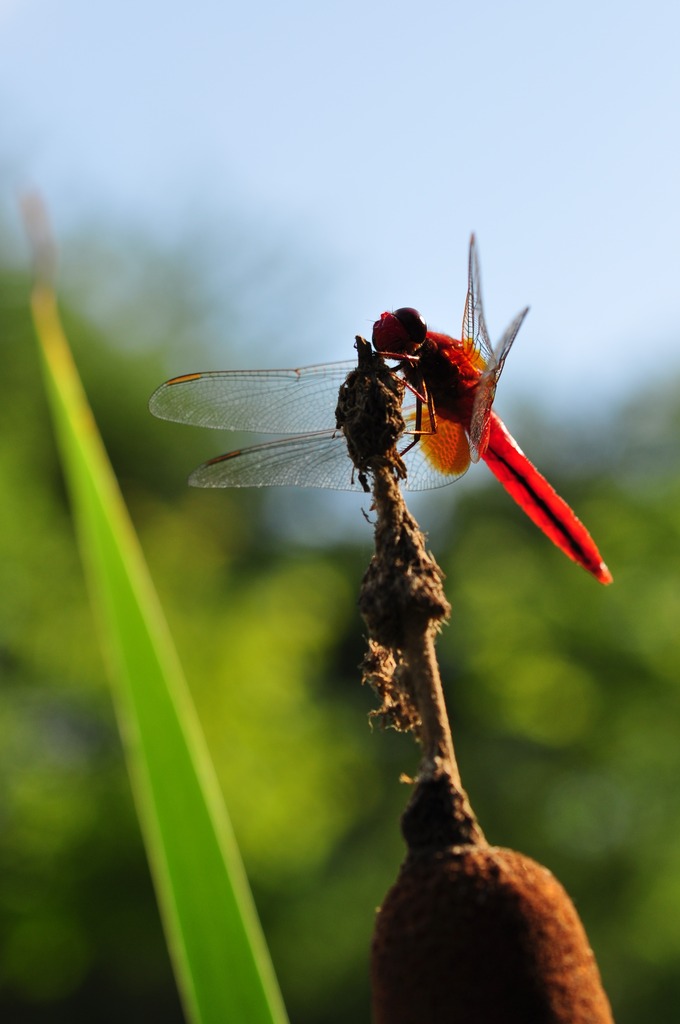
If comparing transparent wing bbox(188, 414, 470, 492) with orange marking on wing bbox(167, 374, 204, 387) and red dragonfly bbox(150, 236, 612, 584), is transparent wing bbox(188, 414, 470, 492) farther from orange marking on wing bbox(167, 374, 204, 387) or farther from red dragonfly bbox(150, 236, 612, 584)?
orange marking on wing bbox(167, 374, 204, 387)

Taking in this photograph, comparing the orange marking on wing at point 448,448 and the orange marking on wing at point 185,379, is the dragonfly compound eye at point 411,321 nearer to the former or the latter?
the orange marking on wing at point 448,448

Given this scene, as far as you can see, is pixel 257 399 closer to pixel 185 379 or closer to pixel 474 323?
pixel 185 379

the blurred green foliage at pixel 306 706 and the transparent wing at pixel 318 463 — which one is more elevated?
the transparent wing at pixel 318 463

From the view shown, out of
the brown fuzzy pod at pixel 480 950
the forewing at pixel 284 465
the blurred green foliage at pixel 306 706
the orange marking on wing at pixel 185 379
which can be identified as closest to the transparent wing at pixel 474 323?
the forewing at pixel 284 465

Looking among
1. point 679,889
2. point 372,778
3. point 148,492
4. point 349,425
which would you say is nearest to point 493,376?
point 349,425

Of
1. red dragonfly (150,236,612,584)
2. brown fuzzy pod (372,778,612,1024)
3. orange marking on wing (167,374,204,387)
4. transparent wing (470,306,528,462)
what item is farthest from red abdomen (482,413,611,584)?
→ brown fuzzy pod (372,778,612,1024)

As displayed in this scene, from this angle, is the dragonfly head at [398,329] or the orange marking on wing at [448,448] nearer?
the dragonfly head at [398,329]

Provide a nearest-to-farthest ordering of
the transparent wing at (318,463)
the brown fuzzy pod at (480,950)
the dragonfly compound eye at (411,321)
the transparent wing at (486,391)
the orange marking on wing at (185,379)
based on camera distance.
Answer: the brown fuzzy pod at (480,950), the transparent wing at (486,391), the dragonfly compound eye at (411,321), the transparent wing at (318,463), the orange marking on wing at (185,379)
